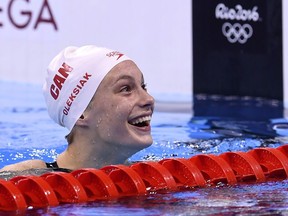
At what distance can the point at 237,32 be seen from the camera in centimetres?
666

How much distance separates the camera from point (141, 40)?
6.54 metres

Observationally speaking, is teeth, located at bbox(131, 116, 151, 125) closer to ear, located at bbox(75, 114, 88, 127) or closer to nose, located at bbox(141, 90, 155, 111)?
nose, located at bbox(141, 90, 155, 111)

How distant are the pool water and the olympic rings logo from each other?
1.53ft

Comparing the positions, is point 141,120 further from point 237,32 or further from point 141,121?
point 237,32

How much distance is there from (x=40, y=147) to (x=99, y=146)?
1.47m

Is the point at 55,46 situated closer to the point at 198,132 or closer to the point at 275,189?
the point at 198,132

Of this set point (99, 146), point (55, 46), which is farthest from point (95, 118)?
point (55, 46)

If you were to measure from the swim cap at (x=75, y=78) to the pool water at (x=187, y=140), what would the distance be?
61 centimetres

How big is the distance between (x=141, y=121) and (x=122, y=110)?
0.08 m

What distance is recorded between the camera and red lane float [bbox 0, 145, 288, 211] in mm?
2676

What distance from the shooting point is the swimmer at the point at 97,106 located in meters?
3.13

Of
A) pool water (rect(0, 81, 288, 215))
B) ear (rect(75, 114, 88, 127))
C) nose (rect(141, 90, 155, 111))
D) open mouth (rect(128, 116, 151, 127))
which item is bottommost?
pool water (rect(0, 81, 288, 215))

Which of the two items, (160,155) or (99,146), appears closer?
(99,146)

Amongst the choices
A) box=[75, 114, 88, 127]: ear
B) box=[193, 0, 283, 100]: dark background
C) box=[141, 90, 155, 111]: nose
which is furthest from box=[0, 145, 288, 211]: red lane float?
box=[193, 0, 283, 100]: dark background
